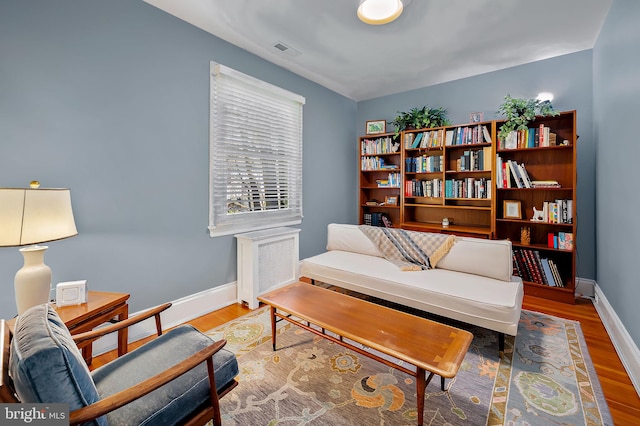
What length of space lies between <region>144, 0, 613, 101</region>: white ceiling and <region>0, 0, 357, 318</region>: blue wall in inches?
14.8

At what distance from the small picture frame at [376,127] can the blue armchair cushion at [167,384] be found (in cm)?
391

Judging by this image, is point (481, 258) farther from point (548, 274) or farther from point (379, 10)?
point (379, 10)

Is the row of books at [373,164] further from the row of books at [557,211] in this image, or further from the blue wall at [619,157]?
the blue wall at [619,157]

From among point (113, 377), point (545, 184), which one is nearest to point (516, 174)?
point (545, 184)

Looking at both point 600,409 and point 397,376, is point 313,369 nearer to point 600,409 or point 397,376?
point 397,376

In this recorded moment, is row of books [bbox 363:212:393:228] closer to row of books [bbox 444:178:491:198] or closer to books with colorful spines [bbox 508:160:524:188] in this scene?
row of books [bbox 444:178:491:198]

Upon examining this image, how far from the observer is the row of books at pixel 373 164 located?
14.9ft

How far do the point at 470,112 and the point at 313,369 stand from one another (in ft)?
12.4

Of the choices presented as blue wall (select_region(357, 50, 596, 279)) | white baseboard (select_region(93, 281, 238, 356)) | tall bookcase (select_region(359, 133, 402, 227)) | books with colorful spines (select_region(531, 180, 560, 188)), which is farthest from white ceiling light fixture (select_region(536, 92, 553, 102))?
white baseboard (select_region(93, 281, 238, 356))

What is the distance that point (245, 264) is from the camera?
3.00m

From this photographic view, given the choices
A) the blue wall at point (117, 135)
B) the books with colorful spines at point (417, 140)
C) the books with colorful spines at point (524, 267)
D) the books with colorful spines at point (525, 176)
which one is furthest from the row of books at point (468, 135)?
the blue wall at point (117, 135)

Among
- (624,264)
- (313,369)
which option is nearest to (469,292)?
(624,264)

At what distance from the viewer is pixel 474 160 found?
364cm

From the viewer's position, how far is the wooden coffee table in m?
1.39
